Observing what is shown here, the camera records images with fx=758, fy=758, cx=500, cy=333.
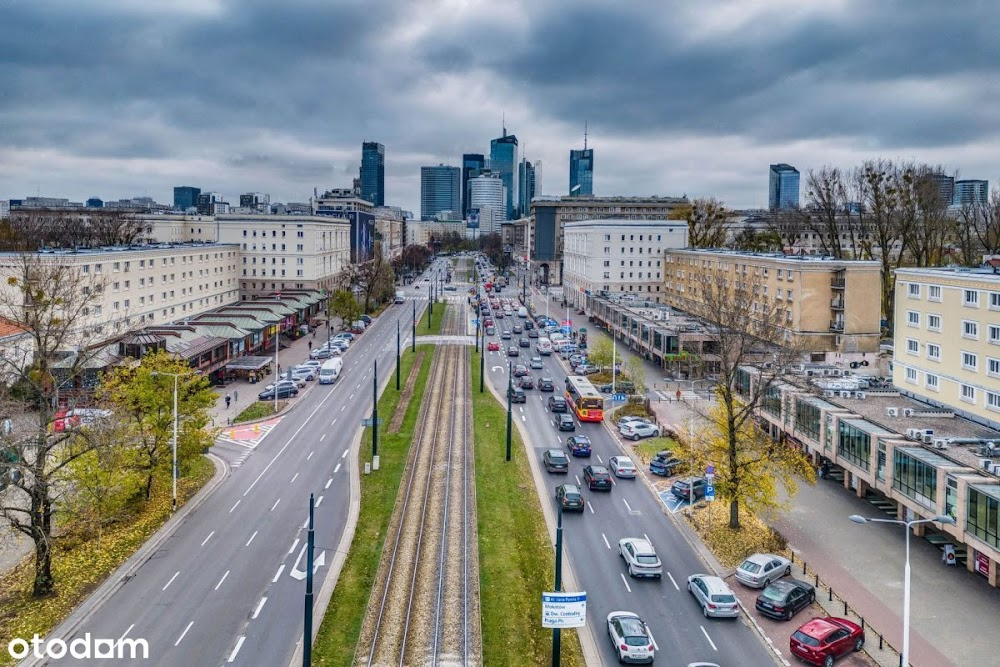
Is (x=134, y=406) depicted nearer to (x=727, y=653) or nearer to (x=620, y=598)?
(x=620, y=598)

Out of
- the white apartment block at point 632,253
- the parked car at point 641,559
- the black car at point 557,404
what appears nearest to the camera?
the parked car at point 641,559

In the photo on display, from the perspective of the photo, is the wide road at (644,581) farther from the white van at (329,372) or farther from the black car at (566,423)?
the white van at (329,372)

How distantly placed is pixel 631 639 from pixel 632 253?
309ft

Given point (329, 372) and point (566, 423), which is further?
point (329, 372)

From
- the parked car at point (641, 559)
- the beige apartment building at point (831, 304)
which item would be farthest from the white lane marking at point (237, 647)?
the beige apartment building at point (831, 304)

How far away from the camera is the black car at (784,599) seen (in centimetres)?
2673

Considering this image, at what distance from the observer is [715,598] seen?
26.9 m

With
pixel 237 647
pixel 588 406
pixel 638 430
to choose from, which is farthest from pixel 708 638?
pixel 588 406

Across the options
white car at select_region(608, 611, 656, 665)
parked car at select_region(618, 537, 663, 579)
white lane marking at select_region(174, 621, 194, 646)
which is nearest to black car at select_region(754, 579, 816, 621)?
parked car at select_region(618, 537, 663, 579)

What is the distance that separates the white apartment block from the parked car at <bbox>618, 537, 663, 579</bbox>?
83.6 m

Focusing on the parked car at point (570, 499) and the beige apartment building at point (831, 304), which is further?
the beige apartment building at point (831, 304)

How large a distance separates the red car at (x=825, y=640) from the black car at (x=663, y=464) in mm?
18193

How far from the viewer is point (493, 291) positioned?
165750 mm

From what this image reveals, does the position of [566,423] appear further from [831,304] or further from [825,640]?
[831,304]
